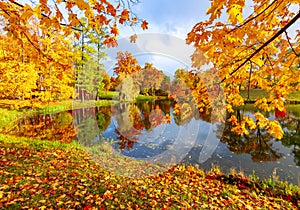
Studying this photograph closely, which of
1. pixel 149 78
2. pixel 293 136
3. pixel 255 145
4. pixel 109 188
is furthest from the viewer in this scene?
pixel 293 136

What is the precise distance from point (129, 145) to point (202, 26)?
21.6 ft

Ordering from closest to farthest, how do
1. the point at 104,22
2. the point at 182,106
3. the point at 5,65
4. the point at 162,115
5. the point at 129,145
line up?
the point at 104,22, the point at 182,106, the point at 162,115, the point at 5,65, the point at 129,145

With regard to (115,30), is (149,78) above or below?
below

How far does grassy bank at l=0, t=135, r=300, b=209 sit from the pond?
1250mm

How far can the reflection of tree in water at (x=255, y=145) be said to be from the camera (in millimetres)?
7847

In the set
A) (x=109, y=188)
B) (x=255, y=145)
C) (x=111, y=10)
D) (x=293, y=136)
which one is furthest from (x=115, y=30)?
(x=293, y=136)

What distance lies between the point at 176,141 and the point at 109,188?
4.62 meters

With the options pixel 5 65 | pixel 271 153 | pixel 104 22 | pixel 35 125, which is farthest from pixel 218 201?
pixel 35 125

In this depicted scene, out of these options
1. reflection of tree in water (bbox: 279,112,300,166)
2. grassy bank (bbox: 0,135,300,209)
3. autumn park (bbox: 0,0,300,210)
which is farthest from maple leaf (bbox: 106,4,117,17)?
reflection of tree in water (bbox: 279,112,300,166)

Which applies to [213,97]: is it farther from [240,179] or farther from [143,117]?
[240,179]

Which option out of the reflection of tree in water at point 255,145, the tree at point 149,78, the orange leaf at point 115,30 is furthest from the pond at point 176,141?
the orange leaf at point 115,30

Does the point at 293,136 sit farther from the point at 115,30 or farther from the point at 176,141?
the point at 115,30

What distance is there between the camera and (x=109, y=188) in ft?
12.1

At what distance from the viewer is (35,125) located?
432 inches
